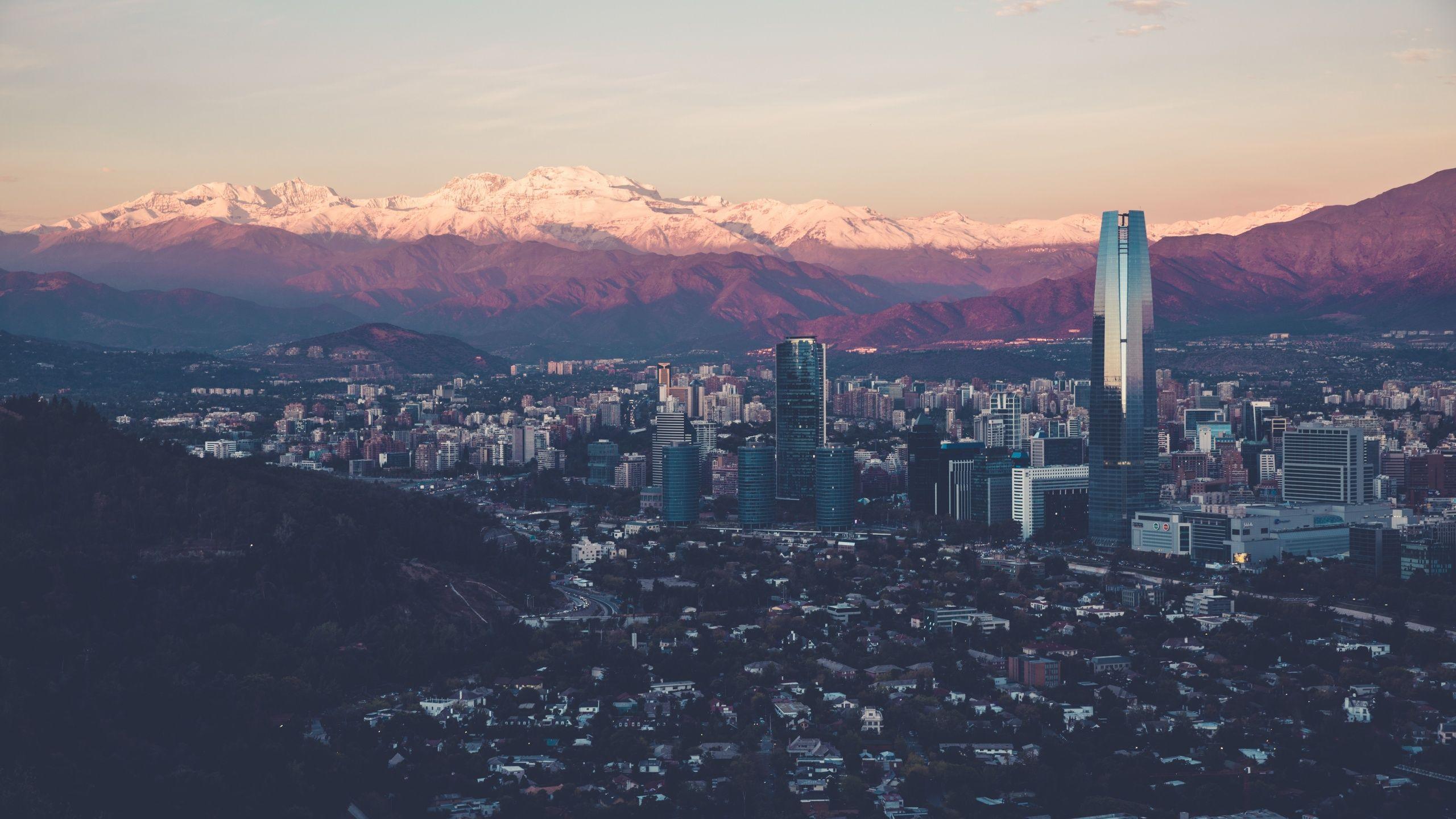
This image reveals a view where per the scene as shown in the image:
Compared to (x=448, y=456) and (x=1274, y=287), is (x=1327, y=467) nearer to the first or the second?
(x=448, y=456)

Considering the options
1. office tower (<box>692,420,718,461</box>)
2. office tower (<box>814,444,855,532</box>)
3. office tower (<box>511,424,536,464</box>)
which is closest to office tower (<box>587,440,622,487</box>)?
office tower (<box>692,420,718,461</box>)

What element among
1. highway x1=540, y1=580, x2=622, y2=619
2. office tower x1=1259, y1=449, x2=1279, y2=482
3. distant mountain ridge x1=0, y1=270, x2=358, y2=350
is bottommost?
highway x1=540, y1=580, x2=622, y2=619

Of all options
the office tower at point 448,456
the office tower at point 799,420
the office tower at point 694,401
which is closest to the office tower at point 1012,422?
the office tower at point 799,420

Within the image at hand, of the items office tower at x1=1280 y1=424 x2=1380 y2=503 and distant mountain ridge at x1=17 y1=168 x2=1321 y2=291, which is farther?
distant mountain ridge at x1=17 y1=168 x2=1321 y2=291

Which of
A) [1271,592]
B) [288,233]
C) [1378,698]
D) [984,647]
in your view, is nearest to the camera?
[1378,698]

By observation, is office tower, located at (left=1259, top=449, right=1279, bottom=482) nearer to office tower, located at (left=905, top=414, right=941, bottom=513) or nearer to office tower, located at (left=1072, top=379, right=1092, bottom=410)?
office tower, located at (left=905, top=414, right=941, bottom=513)

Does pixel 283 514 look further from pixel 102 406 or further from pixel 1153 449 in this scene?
pixel 102 406

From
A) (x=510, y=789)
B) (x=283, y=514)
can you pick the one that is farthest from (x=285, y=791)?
(x=283, y=514)
